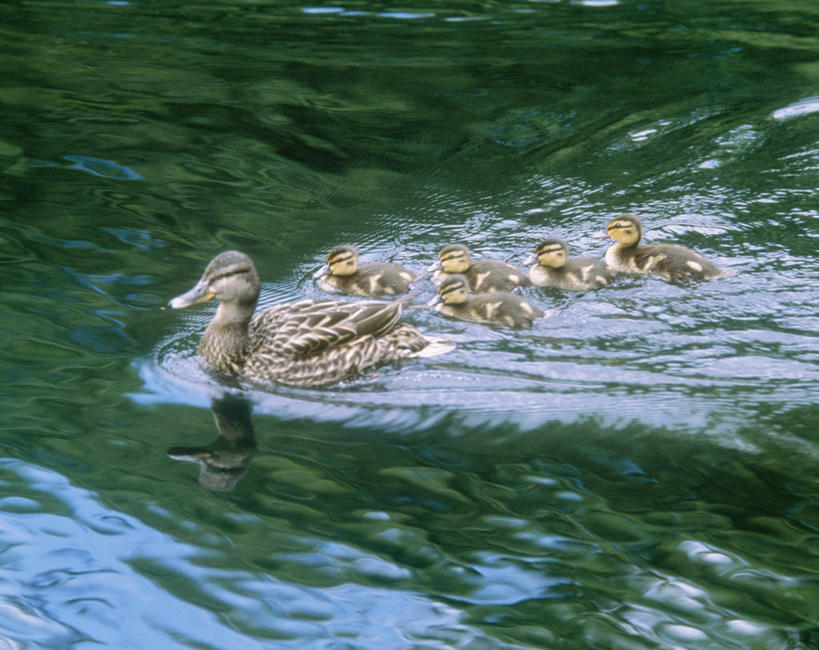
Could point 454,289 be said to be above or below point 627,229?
below

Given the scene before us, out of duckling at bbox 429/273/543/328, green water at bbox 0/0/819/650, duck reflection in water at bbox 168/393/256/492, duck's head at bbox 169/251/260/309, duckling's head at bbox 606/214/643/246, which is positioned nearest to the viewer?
green water at bbox 0/0/819/650

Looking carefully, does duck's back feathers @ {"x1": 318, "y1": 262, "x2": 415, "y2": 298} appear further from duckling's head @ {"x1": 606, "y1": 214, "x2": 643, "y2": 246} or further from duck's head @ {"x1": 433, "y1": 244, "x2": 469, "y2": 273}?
duckling's head @ {"x1": 606, "y1": 214, "x2": 643, "y2": 246}

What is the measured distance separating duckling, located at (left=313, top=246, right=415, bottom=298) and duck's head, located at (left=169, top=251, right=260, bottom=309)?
2.72 feet

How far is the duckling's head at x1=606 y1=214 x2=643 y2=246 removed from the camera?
18.4ft

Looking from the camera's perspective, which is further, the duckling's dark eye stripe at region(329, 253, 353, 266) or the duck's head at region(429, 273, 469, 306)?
the duckling's dark eye stripe at region(329, 253, 353, 266)

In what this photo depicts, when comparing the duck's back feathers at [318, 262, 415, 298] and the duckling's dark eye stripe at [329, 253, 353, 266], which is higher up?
the duckling's dark eye stripe at [329, 253, 353, 266]

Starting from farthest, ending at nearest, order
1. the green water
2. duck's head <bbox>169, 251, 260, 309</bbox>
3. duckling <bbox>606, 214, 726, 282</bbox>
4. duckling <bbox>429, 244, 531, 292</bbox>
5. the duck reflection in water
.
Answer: duckling <bbox>429, 244, 531, 292</bbox>, duckling <bbox>606, 214, 726, 282</bbox>, duck's head <bbox>169, 251, 260, 309</bbox>, the duck reflection in water, the green water

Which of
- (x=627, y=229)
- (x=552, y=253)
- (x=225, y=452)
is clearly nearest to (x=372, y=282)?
(x=552, y=253)

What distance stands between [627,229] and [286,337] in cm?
192

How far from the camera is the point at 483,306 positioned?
5098mm

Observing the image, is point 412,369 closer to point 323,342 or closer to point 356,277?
point 323,342

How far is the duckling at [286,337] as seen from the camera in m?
4.58

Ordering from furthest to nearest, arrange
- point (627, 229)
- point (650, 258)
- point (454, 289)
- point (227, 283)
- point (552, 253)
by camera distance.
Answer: point (627, 229) < point (650, 258) < point (552, 253) < point (454, 289) < point (227, 283)

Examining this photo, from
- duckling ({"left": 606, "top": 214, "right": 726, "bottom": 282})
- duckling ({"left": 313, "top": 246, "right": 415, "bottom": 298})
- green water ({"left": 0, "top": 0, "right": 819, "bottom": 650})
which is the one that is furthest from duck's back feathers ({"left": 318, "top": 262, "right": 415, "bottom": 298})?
duckling ({"left": 606, "top": 214, "right": 726, "bottom": 282})
